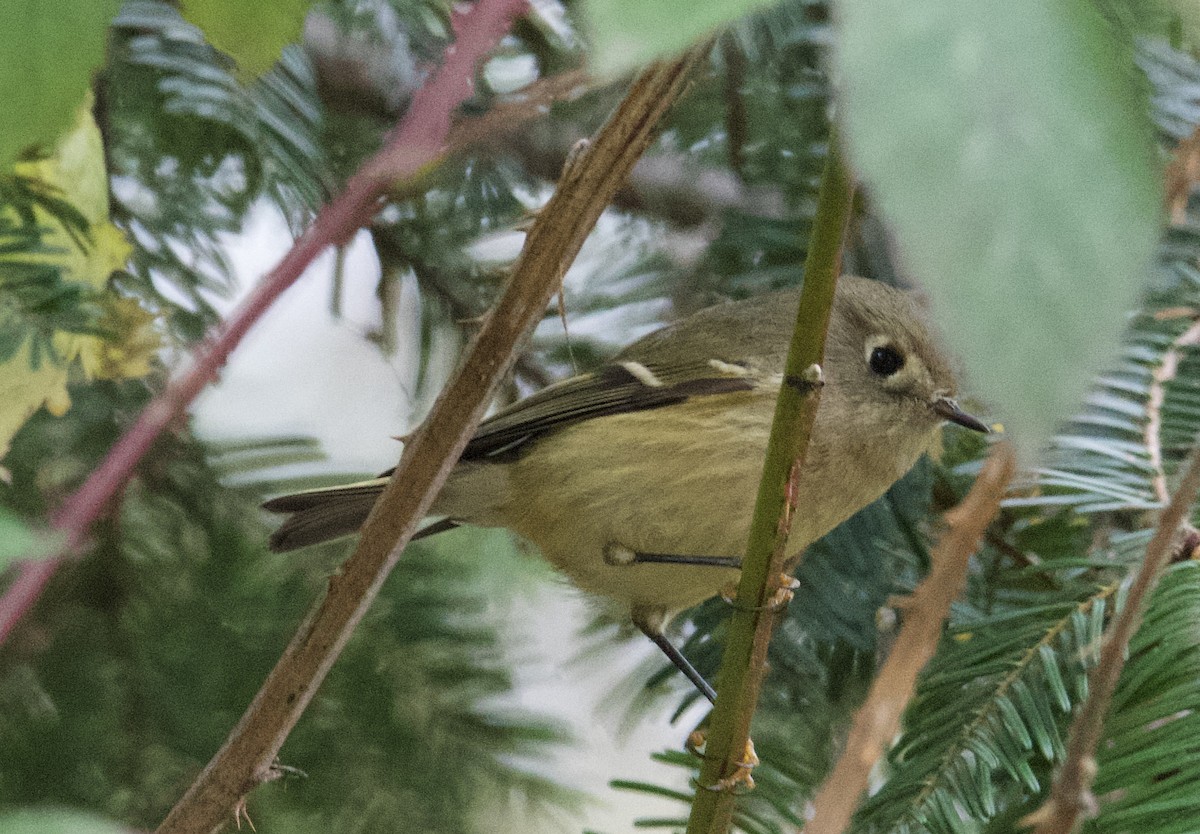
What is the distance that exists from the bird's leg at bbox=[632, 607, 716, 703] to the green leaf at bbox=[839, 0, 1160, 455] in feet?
2.36

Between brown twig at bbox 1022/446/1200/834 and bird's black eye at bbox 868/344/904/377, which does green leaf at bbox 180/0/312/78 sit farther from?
bird's black eye at bbox 868/344/904/377

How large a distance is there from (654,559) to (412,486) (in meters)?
0.51

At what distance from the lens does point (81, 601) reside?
87cm

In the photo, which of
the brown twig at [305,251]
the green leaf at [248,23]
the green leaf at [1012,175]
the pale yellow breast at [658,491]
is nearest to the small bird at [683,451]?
the pale yellow breast at [658,491]

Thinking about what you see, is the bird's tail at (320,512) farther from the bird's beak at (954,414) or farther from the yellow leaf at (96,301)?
the bird's beak at (954,414)

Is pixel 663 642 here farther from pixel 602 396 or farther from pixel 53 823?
pixel 53 823

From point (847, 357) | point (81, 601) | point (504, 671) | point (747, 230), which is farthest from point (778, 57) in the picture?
point (81, 601)

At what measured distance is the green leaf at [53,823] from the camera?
7.0 inches

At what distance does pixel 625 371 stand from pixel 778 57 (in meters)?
0.26

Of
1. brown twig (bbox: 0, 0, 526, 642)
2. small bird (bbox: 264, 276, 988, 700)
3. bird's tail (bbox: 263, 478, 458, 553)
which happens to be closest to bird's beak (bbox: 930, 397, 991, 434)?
small bird (bbox: 264, 276, 988, 700)

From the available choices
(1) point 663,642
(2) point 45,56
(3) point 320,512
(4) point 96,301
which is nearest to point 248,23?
(2) point 45,56

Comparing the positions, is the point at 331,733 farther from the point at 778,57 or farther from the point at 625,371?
the point at 778,57

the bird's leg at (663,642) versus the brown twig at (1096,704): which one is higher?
the brown twig at (1096,704)

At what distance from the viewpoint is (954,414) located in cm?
87
